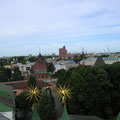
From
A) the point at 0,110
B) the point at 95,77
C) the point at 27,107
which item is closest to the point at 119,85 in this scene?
the point at 95,77

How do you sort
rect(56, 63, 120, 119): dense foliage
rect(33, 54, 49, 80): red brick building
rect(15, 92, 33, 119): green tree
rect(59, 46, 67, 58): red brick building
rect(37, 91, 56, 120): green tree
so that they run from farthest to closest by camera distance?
rect(59, 46, 67, 58): red brick building → rect(33, 54, 49, 80): red brick building → rect(15, 92, 33, 119): green tree → rect(56, 63, 120, 119): dense foliage → rect(37, 91, 56, 120): green tree

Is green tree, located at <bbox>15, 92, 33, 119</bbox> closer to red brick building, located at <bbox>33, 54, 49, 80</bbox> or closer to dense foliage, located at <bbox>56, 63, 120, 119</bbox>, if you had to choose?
dense foliage, located at <bbox>56, 63, 120, 119</bbox>

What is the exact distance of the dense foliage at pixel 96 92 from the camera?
20.2 meters

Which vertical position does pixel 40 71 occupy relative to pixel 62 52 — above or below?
below

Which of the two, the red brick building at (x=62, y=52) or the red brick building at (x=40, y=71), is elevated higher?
the red brick building at (x=62, y=52)

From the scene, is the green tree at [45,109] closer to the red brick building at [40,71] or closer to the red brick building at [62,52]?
the red brick building at [40,71]

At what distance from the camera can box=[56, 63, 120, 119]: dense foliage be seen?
2019 centimetres

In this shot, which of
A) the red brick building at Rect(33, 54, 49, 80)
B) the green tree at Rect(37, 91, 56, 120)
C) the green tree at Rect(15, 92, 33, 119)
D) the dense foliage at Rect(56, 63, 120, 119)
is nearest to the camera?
the green tree at Rect(37, 91, 56, 120)

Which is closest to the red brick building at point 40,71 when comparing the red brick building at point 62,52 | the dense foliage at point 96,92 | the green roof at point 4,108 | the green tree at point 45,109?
the dense foliage at point 96,92

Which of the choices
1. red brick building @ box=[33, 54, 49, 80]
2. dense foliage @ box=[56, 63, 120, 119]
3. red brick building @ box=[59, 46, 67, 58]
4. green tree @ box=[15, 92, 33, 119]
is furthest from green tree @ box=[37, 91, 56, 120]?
red brick building @ box=[59, 46, 67, 58]

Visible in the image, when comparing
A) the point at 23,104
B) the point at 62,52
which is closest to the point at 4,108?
the point at 23,104

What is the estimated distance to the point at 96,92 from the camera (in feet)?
65.7

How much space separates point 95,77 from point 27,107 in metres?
10.0

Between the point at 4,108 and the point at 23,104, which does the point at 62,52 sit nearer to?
the point at 23,104
